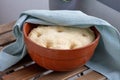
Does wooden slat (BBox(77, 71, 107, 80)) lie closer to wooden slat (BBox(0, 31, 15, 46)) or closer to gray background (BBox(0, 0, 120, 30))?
wooden slat (BBox(0, 31, 15, 46))

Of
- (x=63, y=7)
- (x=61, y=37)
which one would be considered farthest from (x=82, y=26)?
(x=63, y=7)

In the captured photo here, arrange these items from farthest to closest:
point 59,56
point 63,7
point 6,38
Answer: point 63,7 → point 6,38 → point 59,56

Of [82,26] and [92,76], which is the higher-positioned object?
[82,26]

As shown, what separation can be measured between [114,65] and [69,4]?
622 mm

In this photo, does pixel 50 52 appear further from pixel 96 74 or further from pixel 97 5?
pixel 97 5

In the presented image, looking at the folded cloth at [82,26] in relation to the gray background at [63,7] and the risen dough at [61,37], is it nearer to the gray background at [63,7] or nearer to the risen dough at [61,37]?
the risen dough at [61,37]

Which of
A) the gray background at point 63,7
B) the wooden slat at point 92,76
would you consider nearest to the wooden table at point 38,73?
the wooden slat at point 92,76

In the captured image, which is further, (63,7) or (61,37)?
(63,7)

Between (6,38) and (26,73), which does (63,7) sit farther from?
(26,73)

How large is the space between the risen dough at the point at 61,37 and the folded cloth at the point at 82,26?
0.01 m

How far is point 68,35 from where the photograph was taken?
44 cm

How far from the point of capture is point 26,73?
19.0 inches

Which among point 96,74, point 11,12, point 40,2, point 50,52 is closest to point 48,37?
point 50,52

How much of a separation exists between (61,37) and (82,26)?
0.05 meters
